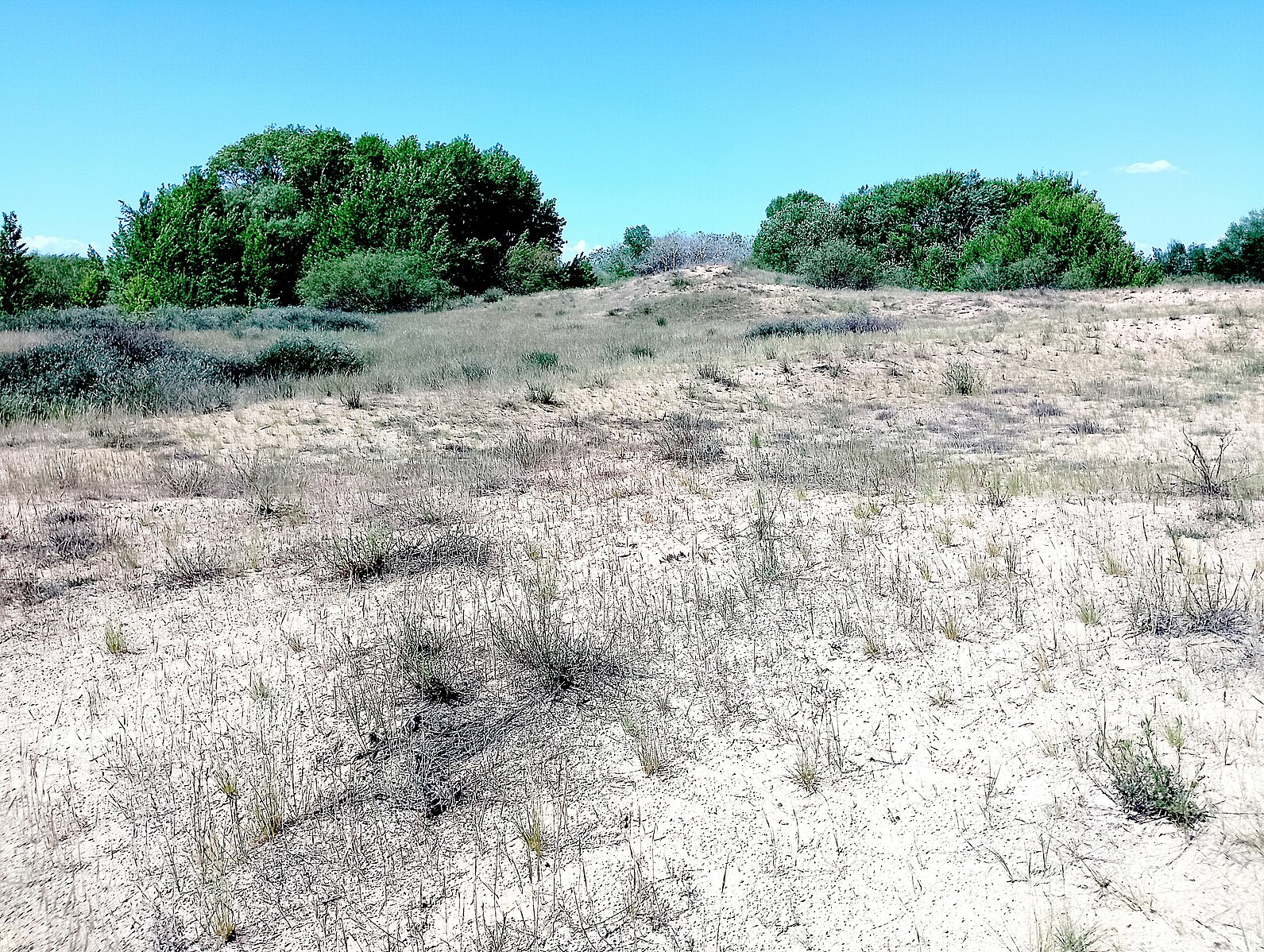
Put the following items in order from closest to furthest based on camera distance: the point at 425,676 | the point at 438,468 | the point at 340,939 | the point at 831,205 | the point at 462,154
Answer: the point at 340,939 → the point at 425,676 → the point at 438,468 → the point at 462,154 → the point at 831,205

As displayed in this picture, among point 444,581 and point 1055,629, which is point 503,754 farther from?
point 1055,629

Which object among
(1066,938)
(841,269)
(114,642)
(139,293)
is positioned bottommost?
(1066,938)

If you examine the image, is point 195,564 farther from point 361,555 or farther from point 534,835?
point 534,835

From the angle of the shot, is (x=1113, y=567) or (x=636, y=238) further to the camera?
(x=636, y=238)

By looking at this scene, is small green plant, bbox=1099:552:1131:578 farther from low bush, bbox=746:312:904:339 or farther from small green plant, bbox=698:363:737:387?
low bush, bbox=746:312:904:339

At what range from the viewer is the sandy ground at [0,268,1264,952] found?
11.2 feet

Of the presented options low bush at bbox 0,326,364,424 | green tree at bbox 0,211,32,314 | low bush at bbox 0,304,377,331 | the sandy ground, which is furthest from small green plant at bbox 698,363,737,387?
green tree at bbox 0,211,32,314

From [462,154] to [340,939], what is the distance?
50.7m

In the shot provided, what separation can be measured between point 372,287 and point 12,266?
12866 millimetres

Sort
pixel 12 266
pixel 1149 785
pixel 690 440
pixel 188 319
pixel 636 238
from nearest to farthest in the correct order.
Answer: pixel 1149 785 → pixel 690 440 → pixel 188 319 → pixel 12 266 → pixel 636 238

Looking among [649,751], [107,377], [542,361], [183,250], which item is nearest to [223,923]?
[649,751]

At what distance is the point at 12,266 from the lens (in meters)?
31.1

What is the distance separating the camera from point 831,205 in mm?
54375

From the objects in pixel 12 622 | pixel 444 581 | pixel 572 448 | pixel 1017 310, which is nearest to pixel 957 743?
pixel 444 581
